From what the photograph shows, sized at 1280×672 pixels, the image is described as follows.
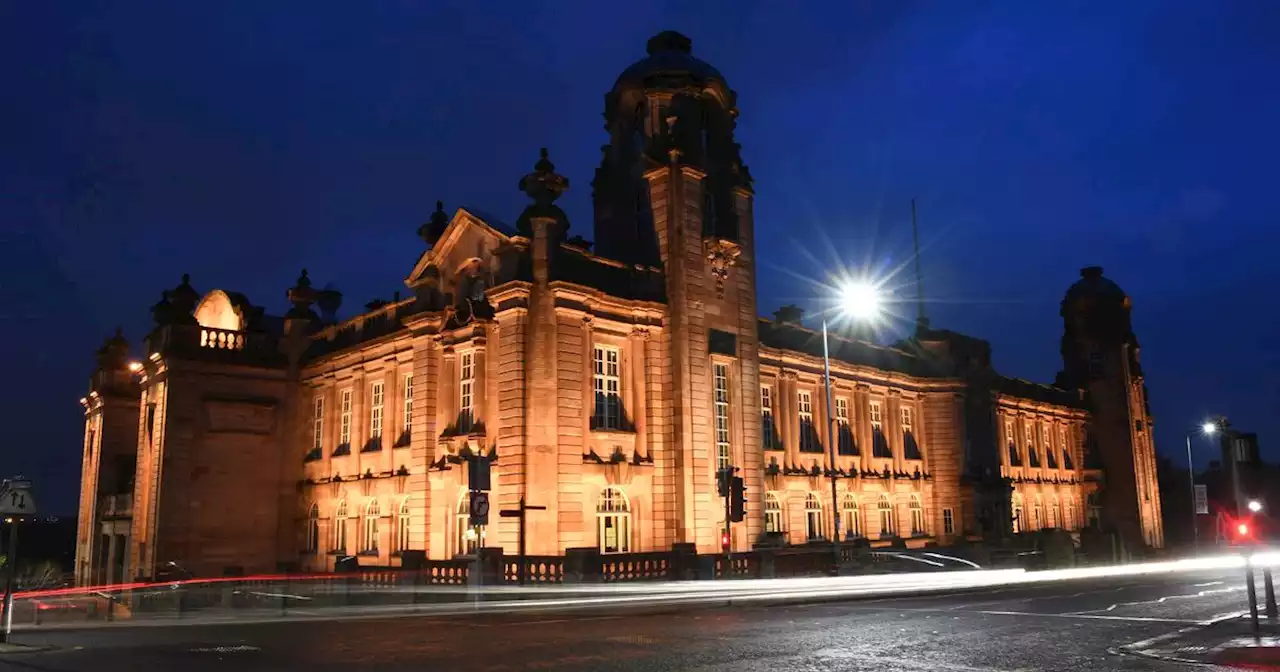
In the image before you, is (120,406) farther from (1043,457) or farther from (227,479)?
(1043,457)

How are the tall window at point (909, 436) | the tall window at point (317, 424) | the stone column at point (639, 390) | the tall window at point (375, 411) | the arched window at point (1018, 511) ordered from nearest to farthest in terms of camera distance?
the stone column at point (639, 390) → the tall window at point (375, 411) → the tall window at point (317, 424) → the tall window at point (909, 436) → the arched window at point (1018, 511)

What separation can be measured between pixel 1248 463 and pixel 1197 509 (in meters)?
4.09

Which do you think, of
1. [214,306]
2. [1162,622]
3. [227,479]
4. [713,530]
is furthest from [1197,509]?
[214,306]

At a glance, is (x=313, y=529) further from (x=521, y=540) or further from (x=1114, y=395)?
(x=1114, y=395)

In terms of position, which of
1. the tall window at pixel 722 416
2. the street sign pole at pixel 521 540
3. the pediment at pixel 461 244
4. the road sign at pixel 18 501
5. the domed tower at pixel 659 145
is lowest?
the street sign pole at pixel 521 540

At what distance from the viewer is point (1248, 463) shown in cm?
1836

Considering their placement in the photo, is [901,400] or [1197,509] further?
[901,400]

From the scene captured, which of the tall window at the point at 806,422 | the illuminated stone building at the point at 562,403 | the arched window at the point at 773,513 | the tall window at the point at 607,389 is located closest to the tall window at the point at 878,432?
the illuminated stone building at the point at 562,403

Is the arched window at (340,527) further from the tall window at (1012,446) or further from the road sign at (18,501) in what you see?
the tall window at (1012,446)

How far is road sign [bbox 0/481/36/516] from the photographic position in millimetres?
16750

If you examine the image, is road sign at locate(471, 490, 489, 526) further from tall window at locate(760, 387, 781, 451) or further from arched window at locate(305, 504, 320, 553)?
arched window at locate(305, 504, 320, 553)

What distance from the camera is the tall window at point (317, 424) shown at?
144 ft

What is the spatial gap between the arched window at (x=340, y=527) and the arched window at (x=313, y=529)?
4.96ft

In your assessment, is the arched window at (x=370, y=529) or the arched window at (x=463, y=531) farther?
the arched window at (x=370, y=529)
